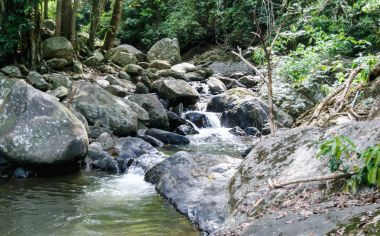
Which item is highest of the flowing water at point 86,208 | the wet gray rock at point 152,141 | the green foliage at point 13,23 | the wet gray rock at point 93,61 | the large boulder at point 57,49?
the green foliage at point 13,23

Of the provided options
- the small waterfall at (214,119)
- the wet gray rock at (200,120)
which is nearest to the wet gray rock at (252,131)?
the small waterfall at (214,119)

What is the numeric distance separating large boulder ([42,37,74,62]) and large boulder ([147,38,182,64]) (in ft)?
21.5

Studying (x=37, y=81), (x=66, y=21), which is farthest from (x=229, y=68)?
(x=37, y=81)

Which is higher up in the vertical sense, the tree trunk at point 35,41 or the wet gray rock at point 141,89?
the tree trunk at point 35,41

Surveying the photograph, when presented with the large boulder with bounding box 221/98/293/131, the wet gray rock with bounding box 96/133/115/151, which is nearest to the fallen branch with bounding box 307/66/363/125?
the wet gray rock with bounding box 96/133/115/151

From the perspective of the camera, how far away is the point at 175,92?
13.9 metres

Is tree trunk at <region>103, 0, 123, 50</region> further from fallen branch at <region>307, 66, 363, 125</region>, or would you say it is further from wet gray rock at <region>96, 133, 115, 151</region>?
A: fallen branch at <region>307, 66, 363, 125</region>

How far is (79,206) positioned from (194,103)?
8.57 metres

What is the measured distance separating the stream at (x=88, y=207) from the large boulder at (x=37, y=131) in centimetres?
43

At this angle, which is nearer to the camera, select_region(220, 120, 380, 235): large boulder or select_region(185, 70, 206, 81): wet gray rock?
select_region(220, 120, 380, 235): large boulder

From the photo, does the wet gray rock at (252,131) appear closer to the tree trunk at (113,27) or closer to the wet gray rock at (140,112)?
the wet gray rock at (140,112)

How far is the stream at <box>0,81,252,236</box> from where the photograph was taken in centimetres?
530

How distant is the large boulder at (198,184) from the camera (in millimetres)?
5234

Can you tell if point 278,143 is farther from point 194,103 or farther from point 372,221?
point 194,103
